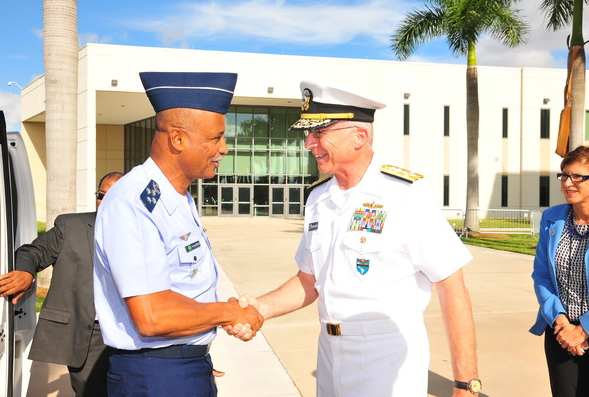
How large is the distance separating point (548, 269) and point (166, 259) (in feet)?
8.35

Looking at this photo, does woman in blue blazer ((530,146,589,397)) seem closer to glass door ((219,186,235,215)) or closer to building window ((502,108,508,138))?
glass door ((219,186,235,215))

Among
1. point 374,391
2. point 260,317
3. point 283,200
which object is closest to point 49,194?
point 260,317

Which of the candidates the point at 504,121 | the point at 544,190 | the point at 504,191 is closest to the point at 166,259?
the point at 504,191

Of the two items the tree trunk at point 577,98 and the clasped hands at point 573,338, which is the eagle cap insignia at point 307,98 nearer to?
the clasped hands at point 573,338

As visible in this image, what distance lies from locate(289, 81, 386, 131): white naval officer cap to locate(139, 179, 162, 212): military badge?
855mm

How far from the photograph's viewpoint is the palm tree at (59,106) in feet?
27.1

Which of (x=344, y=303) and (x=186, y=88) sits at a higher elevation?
(x=186, y=88)

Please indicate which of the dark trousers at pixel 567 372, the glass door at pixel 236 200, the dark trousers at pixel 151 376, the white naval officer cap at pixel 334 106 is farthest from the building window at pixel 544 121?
the dark trousers at pixel 151 376

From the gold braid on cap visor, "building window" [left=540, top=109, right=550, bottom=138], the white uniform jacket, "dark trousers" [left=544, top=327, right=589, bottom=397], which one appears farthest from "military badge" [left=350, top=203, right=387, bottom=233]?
"building window" [left=540, top=109, right=550, bottom=138]

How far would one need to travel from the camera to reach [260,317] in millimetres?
2568

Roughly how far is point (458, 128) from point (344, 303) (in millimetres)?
31842

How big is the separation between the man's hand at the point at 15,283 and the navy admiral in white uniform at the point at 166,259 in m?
1.20

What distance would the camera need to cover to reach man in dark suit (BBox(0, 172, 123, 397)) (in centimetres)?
342

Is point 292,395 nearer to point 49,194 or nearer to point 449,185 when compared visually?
point 49,194
